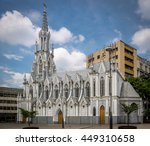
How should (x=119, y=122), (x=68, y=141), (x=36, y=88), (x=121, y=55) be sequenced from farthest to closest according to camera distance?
(x=36, y=88) < (x=119, y=122) < (x=121, y=55) < (x=68, y=141)

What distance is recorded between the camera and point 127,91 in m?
28.6

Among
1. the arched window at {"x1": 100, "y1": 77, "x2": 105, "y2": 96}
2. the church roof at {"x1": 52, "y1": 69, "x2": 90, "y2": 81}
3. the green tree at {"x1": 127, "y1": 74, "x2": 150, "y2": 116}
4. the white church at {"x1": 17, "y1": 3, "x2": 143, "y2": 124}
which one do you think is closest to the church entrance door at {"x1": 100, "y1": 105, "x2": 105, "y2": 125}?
the white church at {"x1": 17, "y1": 3, "x2": 143, "y2": 124}

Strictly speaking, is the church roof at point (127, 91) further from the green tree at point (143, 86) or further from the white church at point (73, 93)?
the green tree at point (143, 86)

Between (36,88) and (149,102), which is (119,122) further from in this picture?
(36,88)

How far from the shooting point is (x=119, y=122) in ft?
88.9

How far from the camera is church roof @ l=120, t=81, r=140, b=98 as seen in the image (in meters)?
28.3

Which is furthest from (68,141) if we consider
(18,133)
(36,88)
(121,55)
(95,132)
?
(36,88)

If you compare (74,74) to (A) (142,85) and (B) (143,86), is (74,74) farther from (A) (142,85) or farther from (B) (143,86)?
(B) (143,86)

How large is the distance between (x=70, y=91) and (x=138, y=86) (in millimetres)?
7455

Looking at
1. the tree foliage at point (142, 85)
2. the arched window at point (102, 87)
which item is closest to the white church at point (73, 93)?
the arched window at point (102, 87)

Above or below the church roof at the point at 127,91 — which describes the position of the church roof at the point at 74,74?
above

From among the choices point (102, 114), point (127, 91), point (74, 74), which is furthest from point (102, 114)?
point (74, 74)

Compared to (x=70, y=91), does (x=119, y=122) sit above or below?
below

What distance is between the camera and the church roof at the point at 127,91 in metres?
28.3
